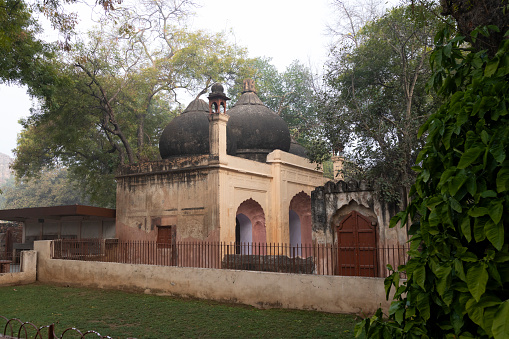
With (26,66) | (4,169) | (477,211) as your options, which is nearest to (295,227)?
(26,66)

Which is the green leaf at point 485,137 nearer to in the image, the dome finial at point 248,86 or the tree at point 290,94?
the dome finial at point 248,86

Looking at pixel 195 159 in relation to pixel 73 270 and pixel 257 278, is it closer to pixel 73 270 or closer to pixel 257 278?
pixel 73 270

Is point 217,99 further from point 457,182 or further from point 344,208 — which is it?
point 457,182

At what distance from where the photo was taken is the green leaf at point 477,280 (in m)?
2.02

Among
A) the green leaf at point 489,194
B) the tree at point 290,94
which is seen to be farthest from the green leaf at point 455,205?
the tree at point 290,94

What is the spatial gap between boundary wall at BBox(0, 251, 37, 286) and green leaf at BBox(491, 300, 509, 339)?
13.8m

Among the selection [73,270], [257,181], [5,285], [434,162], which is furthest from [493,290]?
[257,181]

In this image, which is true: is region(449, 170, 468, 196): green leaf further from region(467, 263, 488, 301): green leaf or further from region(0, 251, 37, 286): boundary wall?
region(0, 251, 37, 286): boundary wall

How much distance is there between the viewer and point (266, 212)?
17.8m

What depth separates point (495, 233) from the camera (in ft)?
6.73

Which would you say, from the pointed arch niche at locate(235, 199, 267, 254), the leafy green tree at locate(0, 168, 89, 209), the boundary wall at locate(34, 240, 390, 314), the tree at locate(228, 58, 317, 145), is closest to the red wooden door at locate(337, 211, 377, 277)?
the boundary wall at locate(34, 240, 390, 314)

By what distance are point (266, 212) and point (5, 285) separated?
370 inches

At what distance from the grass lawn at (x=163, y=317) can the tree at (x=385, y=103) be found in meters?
4.79

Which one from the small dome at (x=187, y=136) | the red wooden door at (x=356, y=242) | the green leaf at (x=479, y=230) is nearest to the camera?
the green leaf at (x=479, y=230)
